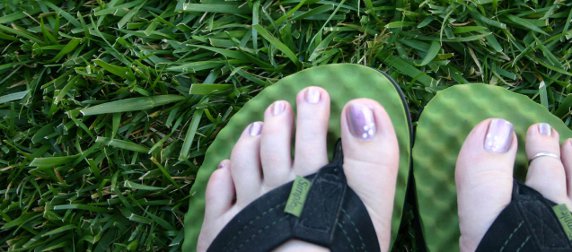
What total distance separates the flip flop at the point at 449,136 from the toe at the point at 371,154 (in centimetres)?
9

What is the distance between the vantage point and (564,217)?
117 cm

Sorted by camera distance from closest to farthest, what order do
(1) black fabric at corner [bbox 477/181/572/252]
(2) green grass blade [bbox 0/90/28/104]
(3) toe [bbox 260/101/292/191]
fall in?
1. (1) black fabric at corner [bbox 477/181/572/252]
2. (3) toe [bbox 260/101/292/191]
3. (2) green grass blade [bbox 0/90/28/104]

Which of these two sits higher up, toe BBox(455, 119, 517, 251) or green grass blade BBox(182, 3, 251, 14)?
green grass blade BBox(182, 3, 251, 14)

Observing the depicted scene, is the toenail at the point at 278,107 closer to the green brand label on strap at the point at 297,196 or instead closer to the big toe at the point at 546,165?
the green brand label on strap at the point at 297,196

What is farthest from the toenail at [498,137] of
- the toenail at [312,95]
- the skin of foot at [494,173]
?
the toenail at [312,95]

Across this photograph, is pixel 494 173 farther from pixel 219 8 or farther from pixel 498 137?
pixel 219 8

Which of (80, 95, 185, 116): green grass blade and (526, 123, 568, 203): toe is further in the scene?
(80, 95, 185, 116): green grass blade

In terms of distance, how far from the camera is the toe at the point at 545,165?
3.97 ft

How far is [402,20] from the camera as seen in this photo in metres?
1.30

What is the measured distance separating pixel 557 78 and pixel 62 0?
1137mm

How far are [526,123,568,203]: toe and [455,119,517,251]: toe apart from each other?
0.04 meters

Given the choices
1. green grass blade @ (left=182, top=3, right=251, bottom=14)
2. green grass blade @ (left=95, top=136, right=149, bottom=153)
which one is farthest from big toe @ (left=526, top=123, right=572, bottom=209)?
green grass blade @ (left=95, top=136, right=149, bottom=153)

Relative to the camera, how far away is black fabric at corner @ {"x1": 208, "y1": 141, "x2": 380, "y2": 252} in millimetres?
1181

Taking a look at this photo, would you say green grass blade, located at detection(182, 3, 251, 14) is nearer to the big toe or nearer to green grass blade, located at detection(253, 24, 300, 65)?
green grass blade, located at detection(253, 24, 300, 65)
